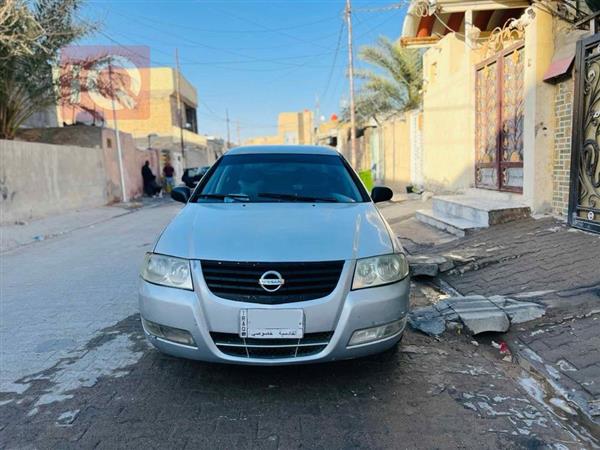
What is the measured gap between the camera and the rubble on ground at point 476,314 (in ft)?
12.8

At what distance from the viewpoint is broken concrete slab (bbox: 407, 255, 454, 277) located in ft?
18.2

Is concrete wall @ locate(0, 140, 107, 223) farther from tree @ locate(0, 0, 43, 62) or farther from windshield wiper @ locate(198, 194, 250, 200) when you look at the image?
windshield wiper @ locate(198, 194, 250, 200)

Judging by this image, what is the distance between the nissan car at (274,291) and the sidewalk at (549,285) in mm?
1241

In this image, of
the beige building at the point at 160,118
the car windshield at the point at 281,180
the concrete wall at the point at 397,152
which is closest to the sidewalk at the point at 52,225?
the car windshield at the point at 281,180

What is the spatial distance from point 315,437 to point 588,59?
5794 millimetres

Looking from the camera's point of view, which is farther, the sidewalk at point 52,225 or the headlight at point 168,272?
the sidewalk at point 52,225

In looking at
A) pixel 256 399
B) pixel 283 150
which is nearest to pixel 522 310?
pixel 256 399

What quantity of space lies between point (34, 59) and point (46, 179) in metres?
3.70

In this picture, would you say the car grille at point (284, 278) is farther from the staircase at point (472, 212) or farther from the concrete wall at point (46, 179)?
the concrete wall at point (46, 179)

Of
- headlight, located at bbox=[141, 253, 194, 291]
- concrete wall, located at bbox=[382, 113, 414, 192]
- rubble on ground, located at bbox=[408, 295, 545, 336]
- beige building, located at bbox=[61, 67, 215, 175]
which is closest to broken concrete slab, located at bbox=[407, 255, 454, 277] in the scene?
rubble on ground, located at bbox=[408, 295, 545, 336]

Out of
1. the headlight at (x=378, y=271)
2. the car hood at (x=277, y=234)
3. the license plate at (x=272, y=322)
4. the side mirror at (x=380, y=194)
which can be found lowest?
the license plate at (x=272, y=322)

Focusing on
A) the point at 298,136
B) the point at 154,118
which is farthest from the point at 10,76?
the point at 298,136

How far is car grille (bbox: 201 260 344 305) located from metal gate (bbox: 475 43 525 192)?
20.8 feet

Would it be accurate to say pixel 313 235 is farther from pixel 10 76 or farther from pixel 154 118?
pixel 154 118
